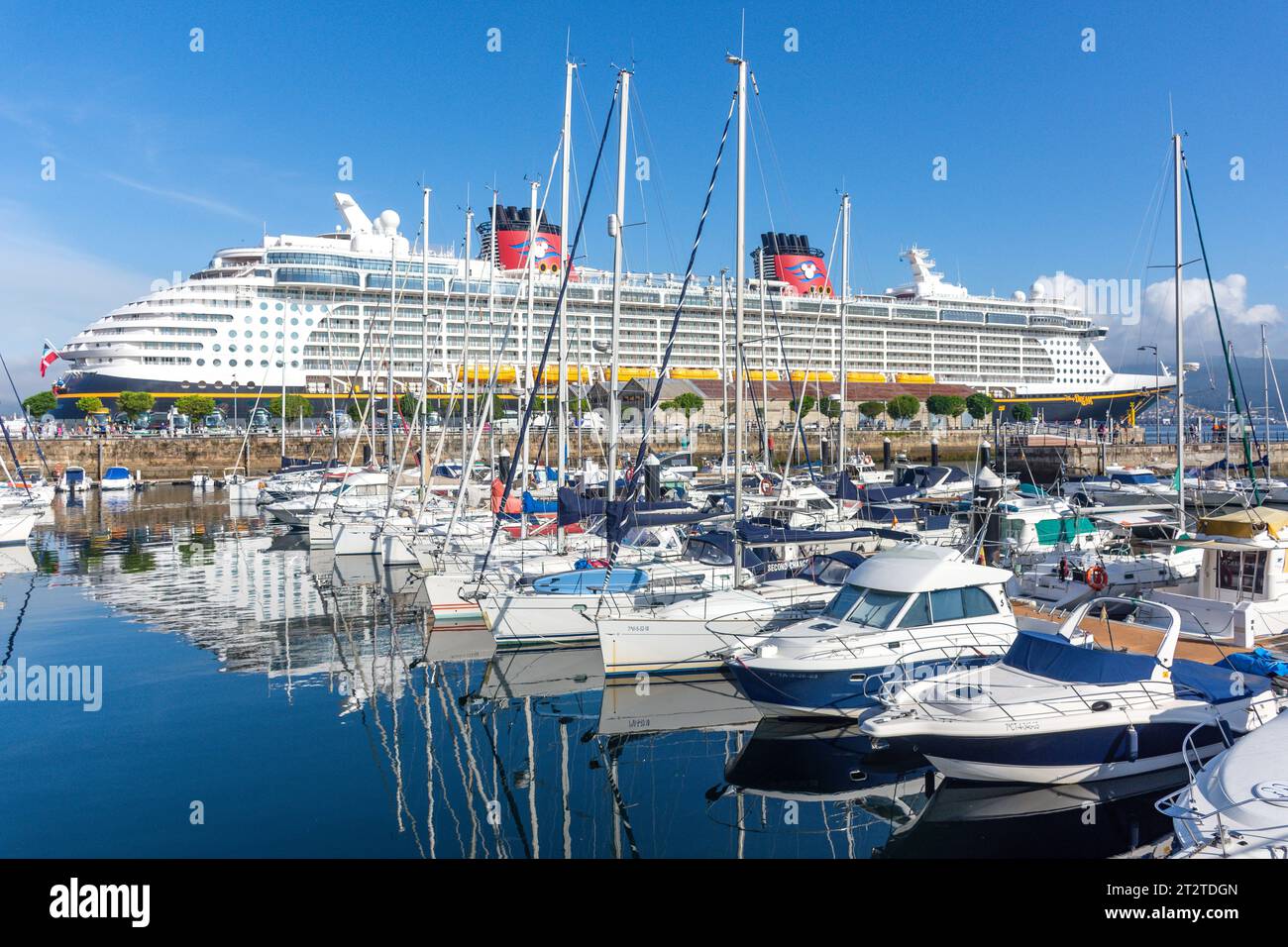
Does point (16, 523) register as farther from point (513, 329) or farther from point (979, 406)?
point (979, 406)

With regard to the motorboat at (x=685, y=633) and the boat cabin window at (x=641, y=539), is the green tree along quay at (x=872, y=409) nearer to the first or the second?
the boat cabin window at (x=641, y=539)

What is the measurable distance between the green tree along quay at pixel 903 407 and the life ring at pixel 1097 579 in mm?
62475

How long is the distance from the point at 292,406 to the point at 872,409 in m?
44.9

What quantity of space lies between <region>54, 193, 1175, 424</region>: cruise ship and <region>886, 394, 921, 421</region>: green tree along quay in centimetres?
766

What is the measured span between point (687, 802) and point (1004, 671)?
403cm

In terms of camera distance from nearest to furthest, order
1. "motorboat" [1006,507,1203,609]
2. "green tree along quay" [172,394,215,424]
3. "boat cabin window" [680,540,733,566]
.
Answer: "motorboat" [1006,507,1203,609]
"boat cabin window" [680,540,733,566]
"green tree along quay" [172,394,215,424]

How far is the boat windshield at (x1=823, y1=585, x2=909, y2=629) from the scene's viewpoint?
1333cm

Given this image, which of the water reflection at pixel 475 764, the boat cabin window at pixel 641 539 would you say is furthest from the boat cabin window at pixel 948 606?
the boat cabin window at pixel 641 539

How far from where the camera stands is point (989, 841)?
9531 millimetres

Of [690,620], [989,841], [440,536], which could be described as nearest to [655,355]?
[440,536]

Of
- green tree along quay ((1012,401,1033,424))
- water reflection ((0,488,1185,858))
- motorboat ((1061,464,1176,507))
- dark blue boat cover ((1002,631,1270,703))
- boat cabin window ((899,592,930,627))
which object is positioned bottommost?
water reflection ((0,488,1185,858))

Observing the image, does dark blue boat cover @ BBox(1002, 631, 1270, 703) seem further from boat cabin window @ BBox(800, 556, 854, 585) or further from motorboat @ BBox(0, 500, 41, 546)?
motorboat @ BBox(0, 500, 41, 546)

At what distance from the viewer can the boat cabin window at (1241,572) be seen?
1436 cm

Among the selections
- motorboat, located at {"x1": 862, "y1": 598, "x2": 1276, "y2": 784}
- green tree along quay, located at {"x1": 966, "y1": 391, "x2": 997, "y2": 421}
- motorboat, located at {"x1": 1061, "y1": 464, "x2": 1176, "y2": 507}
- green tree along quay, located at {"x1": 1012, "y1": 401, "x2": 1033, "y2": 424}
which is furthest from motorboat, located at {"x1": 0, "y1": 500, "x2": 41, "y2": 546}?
green tree along quay, located at {"x1": 1012, "y1": 401, "x2": 1033, "y2": 424}
